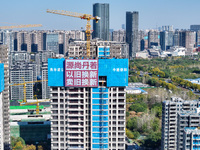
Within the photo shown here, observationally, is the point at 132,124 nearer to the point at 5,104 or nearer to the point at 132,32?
the point at 5,104

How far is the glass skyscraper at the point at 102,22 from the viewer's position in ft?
Result: 209

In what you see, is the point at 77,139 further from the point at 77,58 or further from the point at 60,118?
the point at 77,58

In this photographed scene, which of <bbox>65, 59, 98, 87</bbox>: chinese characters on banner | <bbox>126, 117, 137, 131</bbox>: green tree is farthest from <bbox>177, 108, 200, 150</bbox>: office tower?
<bbox>126, 117, 137, 131</bbox>: green tree

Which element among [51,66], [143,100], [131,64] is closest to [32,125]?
[51,66]

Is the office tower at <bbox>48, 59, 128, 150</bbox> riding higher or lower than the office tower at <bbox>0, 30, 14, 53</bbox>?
lower

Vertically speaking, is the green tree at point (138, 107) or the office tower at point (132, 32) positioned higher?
the office tower at point (132, 32)

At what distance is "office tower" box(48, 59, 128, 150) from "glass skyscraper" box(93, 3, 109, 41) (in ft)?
160

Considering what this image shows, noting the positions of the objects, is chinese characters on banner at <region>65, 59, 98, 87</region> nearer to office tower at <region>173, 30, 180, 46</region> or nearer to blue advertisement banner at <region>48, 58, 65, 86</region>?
blue advertisement banner at <region>48, 58, 65, 86</region>

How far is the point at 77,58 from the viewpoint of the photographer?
609 inches

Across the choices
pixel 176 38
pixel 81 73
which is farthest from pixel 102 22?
pixel 81 73

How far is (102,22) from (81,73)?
5010 cm

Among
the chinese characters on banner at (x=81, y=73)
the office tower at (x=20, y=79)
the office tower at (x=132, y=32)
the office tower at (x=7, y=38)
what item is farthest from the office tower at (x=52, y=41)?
the chinese characters on banner at (x=81, y=73)

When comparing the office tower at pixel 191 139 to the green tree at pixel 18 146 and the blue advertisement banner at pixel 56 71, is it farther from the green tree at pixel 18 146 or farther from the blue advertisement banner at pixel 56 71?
the green tree at pixel 18 146

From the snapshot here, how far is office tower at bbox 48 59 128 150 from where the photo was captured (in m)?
14.7
